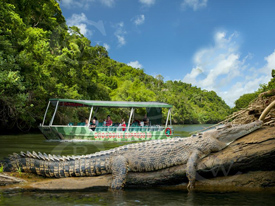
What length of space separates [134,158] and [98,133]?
1175 cm

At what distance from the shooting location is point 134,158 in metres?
5.87

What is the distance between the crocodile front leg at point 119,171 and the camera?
221 inches

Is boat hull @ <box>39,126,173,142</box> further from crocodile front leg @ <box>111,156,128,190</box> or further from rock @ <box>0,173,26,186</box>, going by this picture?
crocodile front leg @ <box>111,156,128,190</box>

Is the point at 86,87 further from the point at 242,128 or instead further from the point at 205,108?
the point at 205,108

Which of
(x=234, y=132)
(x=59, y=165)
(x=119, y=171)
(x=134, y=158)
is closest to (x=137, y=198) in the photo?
(x=119, y=171)

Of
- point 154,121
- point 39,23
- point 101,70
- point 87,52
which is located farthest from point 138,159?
point 101,70

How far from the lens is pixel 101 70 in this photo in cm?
8319

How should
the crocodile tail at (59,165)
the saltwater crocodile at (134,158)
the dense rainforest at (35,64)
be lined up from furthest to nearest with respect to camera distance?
the dense rainforest at (35,64) < the crocodile tail at (59,165) < the saltwater crocodile at (134,158)

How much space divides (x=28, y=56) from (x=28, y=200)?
59.5ft

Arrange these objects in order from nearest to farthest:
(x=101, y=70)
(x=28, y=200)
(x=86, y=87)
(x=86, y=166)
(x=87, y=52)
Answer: (x=28, y=200)
(x=86, y=166)
(x=86, y=87)
(x=87, y=52)
(x=101, y=70)

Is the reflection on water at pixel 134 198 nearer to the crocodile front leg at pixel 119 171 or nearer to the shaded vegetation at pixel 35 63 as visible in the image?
the crocodile front leg at pixel 119 171

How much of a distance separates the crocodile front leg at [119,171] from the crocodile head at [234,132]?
2.20m

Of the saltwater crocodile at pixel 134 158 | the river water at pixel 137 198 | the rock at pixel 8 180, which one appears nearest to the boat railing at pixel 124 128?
the saltwater crocodile at pixel 134 158

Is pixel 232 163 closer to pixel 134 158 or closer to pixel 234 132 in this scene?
pixel 234 132
